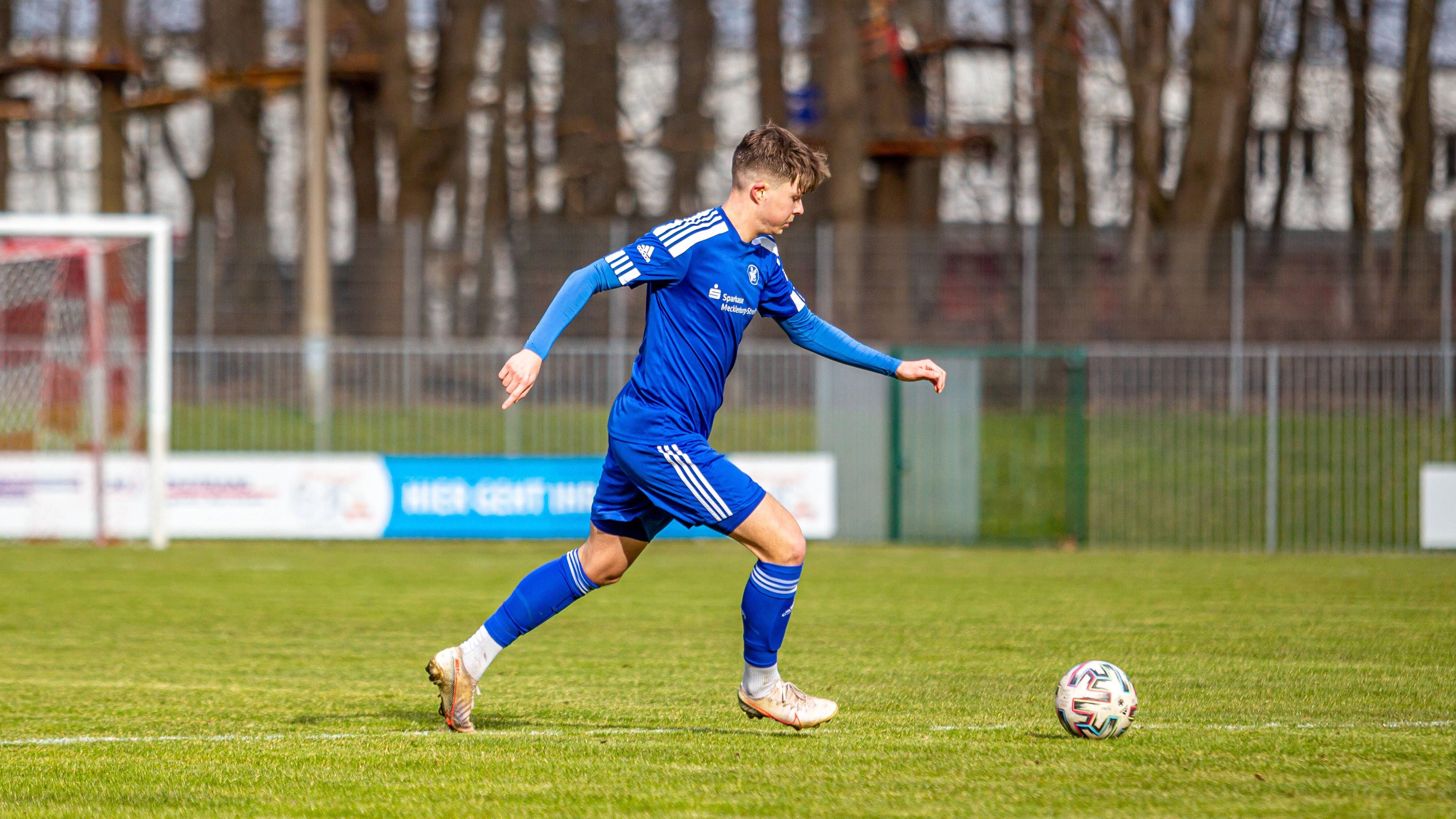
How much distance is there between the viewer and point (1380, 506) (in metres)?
17.8

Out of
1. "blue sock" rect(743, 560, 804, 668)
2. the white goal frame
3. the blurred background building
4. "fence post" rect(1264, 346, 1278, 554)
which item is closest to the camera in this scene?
"blue sock" rect(743, 560, 804, 668)

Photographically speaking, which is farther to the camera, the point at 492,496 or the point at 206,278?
the point at 206,278

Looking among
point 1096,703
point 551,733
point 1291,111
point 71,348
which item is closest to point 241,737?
point 551,733

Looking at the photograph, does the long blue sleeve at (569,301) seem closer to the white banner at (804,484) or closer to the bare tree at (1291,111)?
the white banner at (804,484)

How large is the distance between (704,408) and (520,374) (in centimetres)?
84

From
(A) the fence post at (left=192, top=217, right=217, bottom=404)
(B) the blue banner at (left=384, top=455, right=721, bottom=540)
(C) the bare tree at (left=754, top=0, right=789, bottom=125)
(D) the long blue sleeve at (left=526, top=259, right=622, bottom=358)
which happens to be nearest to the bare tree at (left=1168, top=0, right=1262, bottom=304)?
(C) the bare tree at (left=754, top=0, right=789, bottom=125)

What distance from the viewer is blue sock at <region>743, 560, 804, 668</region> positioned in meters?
5.75

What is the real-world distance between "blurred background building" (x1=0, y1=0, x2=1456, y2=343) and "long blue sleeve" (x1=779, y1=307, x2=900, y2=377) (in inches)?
592

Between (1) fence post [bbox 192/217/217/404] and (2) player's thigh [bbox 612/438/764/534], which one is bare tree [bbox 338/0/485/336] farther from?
(2) player's thigh [bbox 612/438/764/534]

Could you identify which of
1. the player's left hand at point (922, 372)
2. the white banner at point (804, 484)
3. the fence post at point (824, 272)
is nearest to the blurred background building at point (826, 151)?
the fence post at point (824, 272)

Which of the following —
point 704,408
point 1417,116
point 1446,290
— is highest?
point 1417,116

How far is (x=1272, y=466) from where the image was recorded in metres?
17.5

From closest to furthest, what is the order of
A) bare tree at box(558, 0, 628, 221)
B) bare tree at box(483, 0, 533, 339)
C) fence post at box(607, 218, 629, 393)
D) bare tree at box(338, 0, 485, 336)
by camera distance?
fence post at box(607, 218, 629, 393) < bare tree at box(338, 0, 485, 336) < bare tree at box(483, 0, 533, 339) < bare tree at box(558, 0, 628, 221)

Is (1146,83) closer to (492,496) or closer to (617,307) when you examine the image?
(617,307)
